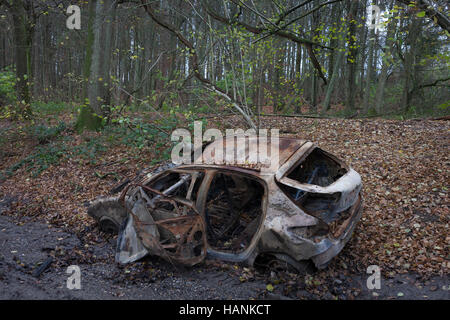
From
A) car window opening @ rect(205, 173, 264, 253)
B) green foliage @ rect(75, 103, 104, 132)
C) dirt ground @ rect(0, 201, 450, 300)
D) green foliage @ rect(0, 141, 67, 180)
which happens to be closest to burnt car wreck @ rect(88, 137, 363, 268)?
car window opening @ rect(205, 173, 264, 253)

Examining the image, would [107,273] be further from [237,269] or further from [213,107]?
[213,107]

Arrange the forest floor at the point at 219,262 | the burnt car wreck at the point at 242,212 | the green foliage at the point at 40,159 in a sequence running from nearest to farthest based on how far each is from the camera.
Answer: the burnt car wreck at the point at 242,212
the forest floor at the point at 219,262
the green foliage at the point at 40,159

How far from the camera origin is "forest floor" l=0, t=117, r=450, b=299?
3779 mm

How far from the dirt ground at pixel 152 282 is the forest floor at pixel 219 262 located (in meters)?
0.01

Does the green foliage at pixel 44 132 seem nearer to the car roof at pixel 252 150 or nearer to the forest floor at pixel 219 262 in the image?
the forest floor at pixel 219 262

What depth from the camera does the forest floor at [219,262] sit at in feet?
12.4

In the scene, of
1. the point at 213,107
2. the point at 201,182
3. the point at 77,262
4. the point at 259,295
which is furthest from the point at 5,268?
the point at 213,107

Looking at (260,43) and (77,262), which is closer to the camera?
(77,262)

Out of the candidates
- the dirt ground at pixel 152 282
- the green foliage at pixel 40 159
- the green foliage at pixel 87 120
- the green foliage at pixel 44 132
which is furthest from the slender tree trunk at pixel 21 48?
the dirt ground at pixel 152 282

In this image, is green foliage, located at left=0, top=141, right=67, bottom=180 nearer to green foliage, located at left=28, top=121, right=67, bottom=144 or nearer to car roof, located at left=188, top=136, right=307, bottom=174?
green foliage, located at left=28, top=121, right=67, bottom=144

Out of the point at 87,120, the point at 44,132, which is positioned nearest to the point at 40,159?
the point at 44,132

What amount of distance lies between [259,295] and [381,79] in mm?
14812

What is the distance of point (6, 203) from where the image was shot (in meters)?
7.53
